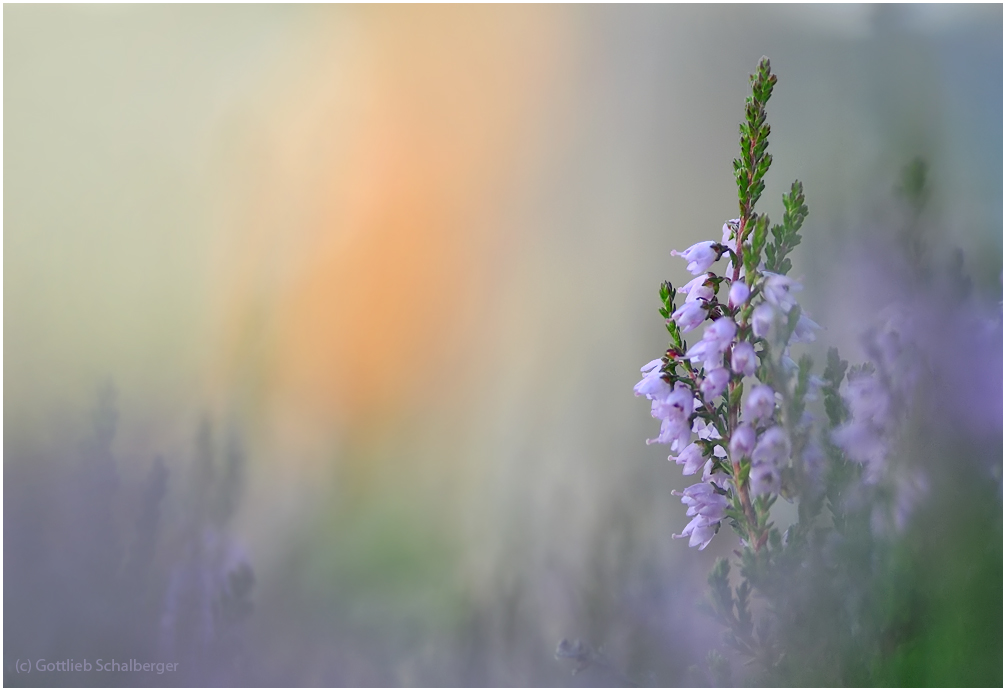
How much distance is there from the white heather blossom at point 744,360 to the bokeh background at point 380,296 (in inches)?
33.9

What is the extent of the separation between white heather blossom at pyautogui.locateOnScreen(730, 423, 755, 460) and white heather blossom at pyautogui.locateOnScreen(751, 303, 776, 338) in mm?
88

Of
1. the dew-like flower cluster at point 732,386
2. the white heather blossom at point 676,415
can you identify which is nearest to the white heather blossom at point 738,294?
the dew-like flower cluster at point 732,386

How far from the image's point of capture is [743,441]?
64cm

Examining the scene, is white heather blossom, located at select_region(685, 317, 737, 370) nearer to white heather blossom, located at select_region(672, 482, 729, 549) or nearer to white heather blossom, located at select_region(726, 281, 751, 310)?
white heather blossom, located at select_region(726, 281, 751, 310)

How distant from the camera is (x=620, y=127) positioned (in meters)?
2.97

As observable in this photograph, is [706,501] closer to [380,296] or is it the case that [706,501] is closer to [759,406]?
[759,406]

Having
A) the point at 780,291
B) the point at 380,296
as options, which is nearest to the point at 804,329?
the point at 780,291

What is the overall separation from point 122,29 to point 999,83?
8.89 ft

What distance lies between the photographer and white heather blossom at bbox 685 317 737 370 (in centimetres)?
67

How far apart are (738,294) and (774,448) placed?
0.48 feet

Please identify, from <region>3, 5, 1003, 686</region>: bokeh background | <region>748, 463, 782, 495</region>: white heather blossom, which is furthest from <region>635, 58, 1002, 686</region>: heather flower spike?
<region>3, 5, 1003, 686</region>: bokeh background

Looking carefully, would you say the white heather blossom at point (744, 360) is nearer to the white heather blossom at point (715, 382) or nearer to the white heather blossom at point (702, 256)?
the white heather blossom at point (715, 382)

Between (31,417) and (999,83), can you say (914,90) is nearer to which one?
(999,83)

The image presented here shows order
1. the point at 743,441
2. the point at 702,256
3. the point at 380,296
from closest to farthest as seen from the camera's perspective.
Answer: the point at 743,441 → the point at 702,256 → the point at 380,296
